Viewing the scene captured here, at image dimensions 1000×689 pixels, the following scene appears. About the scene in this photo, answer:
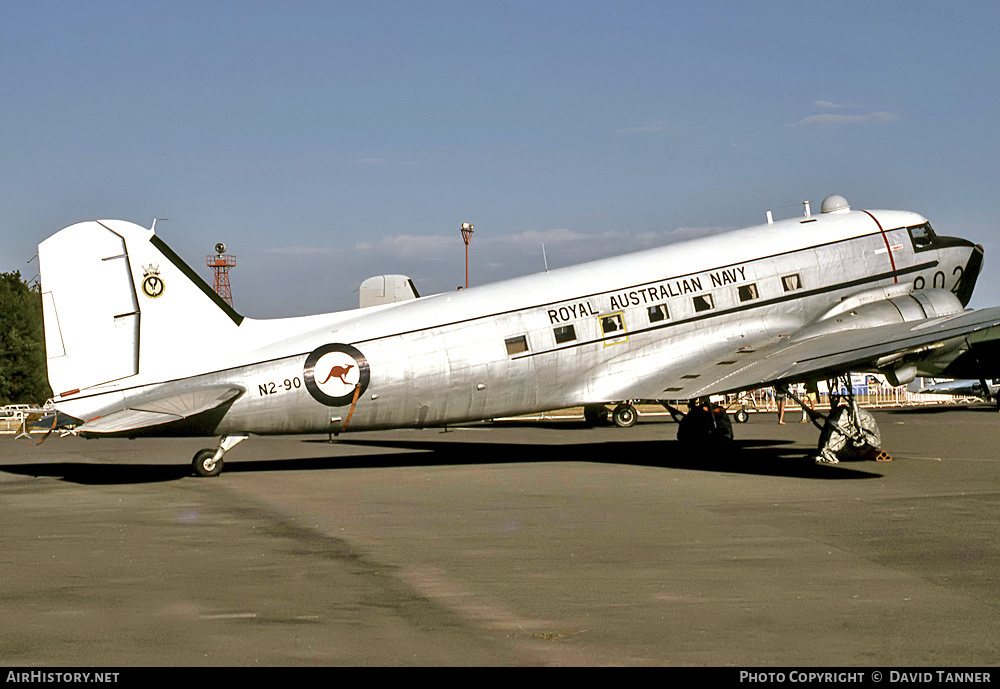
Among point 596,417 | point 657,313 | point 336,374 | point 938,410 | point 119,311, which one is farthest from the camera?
point 938,410

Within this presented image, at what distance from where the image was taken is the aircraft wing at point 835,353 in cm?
1736

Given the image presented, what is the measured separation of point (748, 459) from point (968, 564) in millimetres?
12322

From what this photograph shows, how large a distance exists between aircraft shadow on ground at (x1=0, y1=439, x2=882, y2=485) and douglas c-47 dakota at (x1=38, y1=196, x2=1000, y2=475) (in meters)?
1.39

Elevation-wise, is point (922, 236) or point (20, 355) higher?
point (20, 355)

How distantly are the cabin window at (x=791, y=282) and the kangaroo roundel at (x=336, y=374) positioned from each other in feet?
32.0

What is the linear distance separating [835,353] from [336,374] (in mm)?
9516

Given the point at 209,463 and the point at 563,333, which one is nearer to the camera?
the point at 209,463

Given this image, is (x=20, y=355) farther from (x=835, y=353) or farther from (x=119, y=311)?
(x=835, y=353)

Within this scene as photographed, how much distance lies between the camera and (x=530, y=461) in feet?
75.9

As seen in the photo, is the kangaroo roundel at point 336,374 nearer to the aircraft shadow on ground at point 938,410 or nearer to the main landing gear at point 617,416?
the main landing gear at point 617,416

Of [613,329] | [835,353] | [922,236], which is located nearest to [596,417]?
[922,236]

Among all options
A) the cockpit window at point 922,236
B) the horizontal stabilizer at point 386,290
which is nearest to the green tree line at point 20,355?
the horizontal stabilizer at point 386,290
